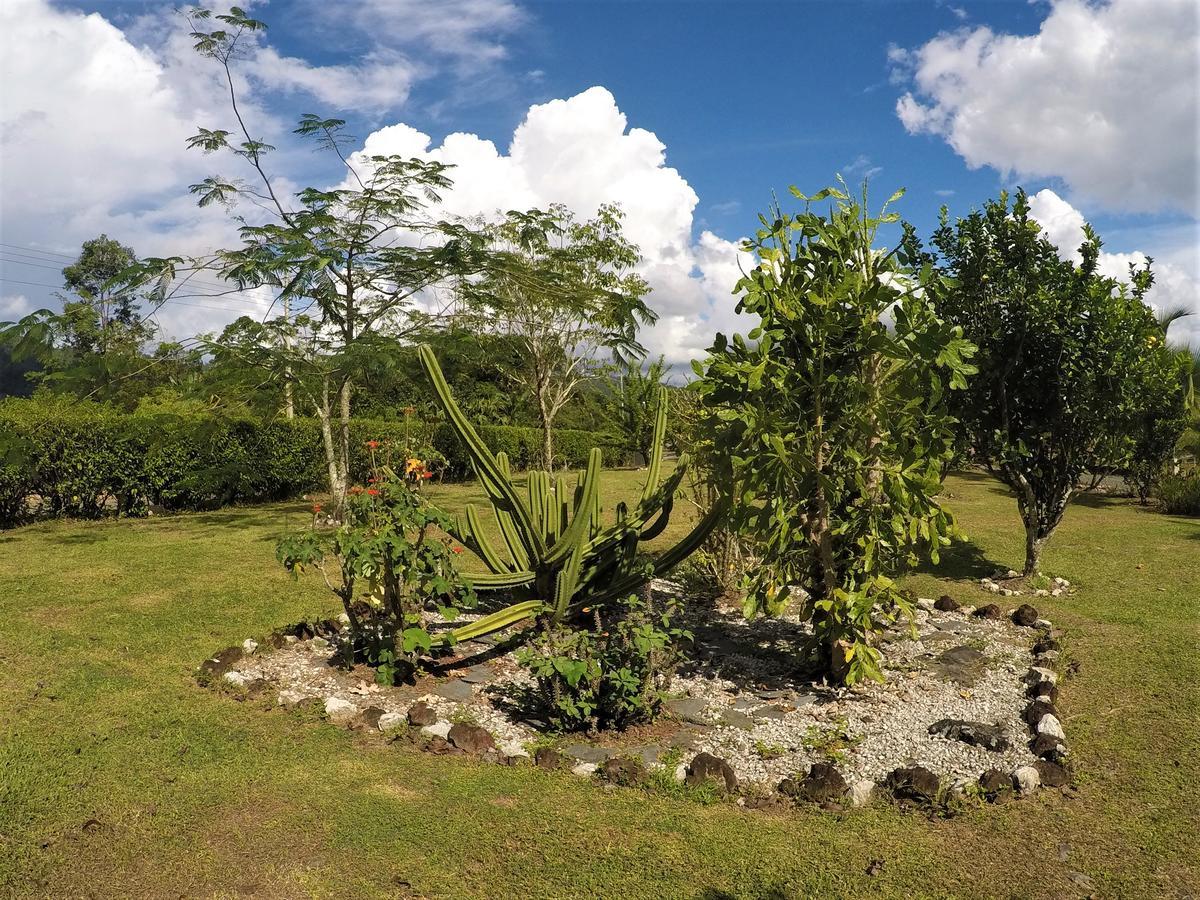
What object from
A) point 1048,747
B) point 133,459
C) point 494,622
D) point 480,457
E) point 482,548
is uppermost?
point 480,457

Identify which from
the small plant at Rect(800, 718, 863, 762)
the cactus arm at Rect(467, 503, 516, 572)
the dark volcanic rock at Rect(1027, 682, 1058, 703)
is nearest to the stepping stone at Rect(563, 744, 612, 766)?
the small plant at Rect(800, 718, 863, 762)

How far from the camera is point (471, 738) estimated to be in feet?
13.5

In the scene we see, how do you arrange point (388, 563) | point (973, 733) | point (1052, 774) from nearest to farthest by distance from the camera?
1. point (1052, 774)
2. point (973, 733)
3. point (388, 563)

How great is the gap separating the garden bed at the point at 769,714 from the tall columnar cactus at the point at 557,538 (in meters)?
0.58

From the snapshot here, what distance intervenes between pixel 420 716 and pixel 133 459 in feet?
29.0

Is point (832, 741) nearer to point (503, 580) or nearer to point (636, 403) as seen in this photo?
point (503, 580)

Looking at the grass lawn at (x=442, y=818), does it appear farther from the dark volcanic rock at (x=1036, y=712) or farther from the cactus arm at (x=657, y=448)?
the cactus arm at (x=657, y=448)

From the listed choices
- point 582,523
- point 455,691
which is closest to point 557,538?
point 582,523

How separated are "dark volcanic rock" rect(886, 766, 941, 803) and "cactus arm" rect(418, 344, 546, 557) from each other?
3.08 meters

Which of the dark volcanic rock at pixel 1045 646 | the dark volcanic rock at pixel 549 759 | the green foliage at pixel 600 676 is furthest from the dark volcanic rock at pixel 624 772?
the dark volcanic rock at pixel 1045 646

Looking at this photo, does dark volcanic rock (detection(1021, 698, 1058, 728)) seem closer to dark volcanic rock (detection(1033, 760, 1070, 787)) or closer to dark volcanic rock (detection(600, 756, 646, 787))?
dark volcanic rock (detection(1033, 760, 1070, 787))

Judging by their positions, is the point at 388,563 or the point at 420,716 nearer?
the point at 420,716

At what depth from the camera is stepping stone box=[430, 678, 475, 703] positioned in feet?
16.0

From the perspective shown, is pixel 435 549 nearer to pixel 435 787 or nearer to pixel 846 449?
pixel 435 787
